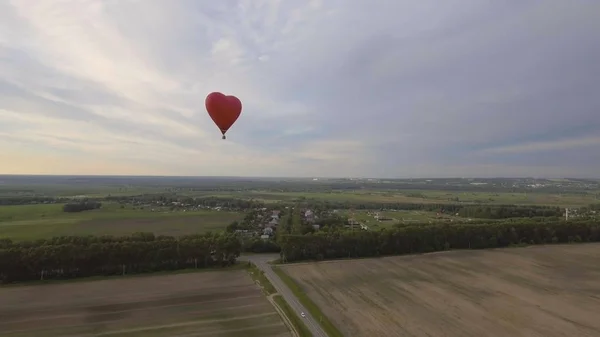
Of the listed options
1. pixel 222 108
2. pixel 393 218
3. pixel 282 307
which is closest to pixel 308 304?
pixel 282 307

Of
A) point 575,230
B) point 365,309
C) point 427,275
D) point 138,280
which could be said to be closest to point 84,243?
point 138,280

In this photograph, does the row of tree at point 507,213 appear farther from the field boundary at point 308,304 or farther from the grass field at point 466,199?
the field boundary at point 308,304

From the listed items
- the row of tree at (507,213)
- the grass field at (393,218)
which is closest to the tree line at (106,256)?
the grass field at (393,218)

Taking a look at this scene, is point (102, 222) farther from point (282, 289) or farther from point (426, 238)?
point (426, 238)

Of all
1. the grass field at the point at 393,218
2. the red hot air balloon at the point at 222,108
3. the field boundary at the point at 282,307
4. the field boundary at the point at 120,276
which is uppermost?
the red hot air balloon at the point at 222,108

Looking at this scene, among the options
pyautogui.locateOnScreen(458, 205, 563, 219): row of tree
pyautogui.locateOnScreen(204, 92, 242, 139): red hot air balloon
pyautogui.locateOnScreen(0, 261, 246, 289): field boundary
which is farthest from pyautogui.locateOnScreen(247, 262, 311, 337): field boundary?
pyautogui.locateOnScreen(458, 205, 563, 219): row of tree

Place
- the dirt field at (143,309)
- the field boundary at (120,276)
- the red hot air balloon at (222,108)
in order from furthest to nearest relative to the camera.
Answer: the field boundary at (120,276) → the dirt field at (143,309) → the red hot air balloon at (222,108)

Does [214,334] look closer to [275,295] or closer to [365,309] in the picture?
[275,295]

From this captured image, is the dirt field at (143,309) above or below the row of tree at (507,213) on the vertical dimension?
below
